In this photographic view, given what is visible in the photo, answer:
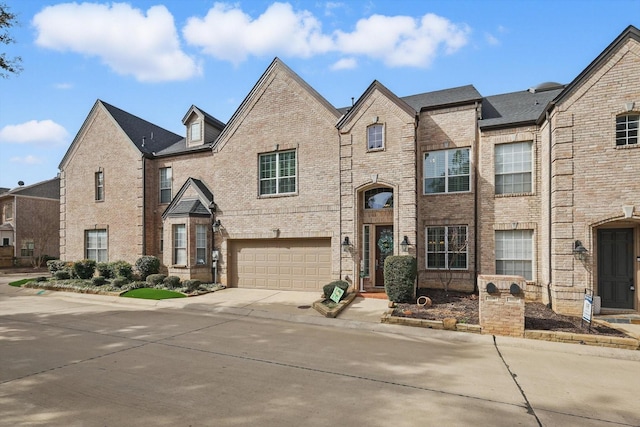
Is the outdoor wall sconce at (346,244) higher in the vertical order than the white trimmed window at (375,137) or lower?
lower

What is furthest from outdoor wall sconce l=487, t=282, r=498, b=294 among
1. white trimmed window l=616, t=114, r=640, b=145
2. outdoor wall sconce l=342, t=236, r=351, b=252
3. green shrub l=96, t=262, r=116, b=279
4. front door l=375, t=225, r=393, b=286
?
green shrub l=96, t=262, r=116, b=279

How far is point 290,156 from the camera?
15062mm

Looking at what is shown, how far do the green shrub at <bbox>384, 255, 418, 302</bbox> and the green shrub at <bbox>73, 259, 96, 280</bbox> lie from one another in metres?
15.8

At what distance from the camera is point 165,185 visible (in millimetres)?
18797

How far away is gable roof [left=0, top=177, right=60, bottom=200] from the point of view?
95.9ft

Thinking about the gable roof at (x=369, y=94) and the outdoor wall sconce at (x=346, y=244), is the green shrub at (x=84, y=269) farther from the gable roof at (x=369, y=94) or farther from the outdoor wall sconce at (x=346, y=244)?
the gable roof at (x=369, y=94)

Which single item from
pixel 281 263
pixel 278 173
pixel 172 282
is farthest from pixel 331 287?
pixel 172 282

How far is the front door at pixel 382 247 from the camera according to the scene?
44.5 ft

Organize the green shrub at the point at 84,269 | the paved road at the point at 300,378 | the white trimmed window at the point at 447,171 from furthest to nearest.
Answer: the green shrub at the point at 84,269 → the white trimmed window at the point at 447,171 → the paved road at the point at 300,378

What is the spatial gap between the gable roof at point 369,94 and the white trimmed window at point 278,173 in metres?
2.80

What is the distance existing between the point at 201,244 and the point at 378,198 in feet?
28.9

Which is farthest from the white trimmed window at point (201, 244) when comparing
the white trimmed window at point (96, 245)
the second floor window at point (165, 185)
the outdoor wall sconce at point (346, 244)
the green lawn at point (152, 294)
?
the white trimmed window at point (96, 245)

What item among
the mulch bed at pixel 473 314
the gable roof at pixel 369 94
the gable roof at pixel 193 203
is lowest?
the mulch bed at pixel 473 314

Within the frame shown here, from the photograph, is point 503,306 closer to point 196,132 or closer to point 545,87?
point 545,87
